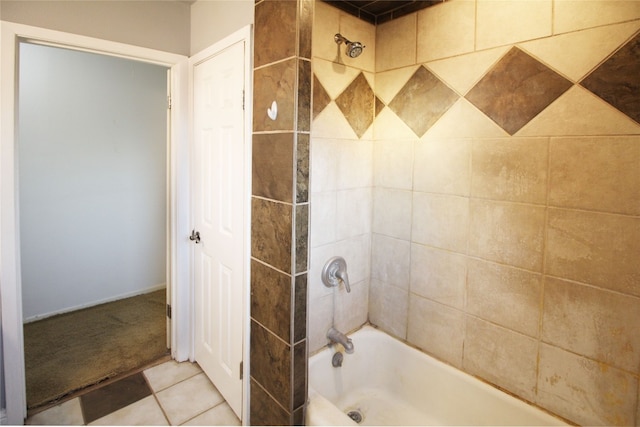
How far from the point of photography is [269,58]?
1.27 metres

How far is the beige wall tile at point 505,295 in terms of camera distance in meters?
1.38

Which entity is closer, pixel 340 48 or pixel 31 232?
pixel 340 48

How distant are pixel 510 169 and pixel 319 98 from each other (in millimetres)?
902

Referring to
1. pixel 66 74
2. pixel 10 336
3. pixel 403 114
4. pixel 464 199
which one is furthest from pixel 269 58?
pixel 66 74

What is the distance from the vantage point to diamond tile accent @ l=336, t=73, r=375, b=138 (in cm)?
174

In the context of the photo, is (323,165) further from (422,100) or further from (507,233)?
(507,233)

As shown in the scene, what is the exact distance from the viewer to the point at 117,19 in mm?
1776

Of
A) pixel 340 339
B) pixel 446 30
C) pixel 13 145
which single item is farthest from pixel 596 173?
pixel 13 145

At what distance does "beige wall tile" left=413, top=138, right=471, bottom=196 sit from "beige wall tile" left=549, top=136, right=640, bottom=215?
0.34m

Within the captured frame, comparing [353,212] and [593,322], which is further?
[353,212]

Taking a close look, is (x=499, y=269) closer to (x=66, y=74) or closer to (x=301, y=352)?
(x=301, y=352)

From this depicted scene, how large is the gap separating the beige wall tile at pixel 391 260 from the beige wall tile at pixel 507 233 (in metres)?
0.36

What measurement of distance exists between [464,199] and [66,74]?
310cm

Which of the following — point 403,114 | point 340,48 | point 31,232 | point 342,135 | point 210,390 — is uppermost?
point 340,48
